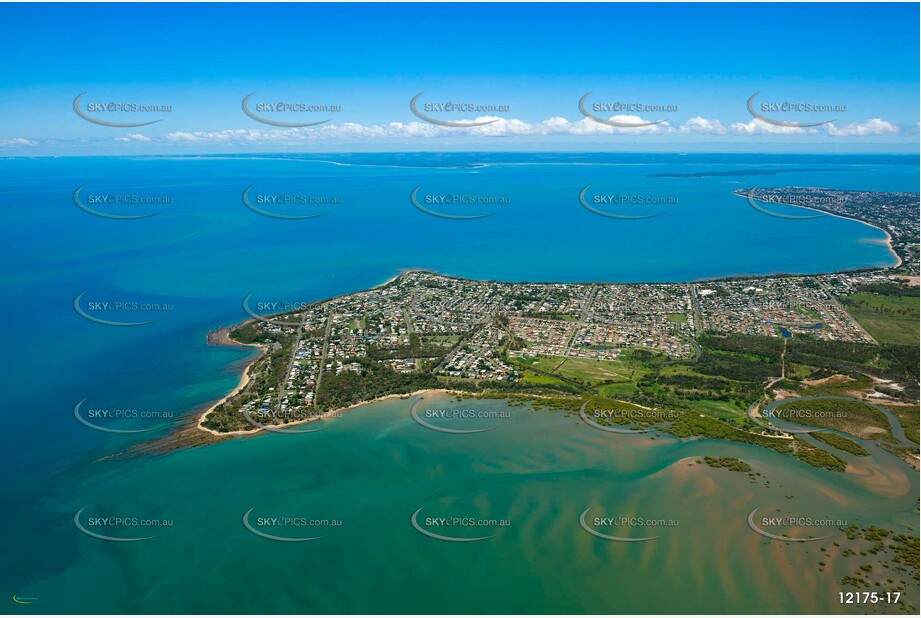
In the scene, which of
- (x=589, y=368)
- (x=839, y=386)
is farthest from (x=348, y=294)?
(x=839, y=386)

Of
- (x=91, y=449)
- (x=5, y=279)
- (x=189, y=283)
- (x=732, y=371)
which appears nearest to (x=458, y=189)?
(x=189, y=283)

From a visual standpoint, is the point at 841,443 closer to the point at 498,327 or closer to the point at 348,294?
the point at 498,327

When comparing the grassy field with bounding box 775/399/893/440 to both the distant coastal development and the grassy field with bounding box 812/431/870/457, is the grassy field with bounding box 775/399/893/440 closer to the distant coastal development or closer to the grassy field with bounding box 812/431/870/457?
the distant coastal development

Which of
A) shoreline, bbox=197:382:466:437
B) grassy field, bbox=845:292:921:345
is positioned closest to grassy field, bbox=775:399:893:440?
grassy field, bbox=845:292:921:345

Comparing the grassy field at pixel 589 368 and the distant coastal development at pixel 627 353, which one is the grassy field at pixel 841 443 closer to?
the distant coastal development at pixel 627 353

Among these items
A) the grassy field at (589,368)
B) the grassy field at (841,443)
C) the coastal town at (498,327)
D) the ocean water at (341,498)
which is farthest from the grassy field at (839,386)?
the grassy field at (589,368)

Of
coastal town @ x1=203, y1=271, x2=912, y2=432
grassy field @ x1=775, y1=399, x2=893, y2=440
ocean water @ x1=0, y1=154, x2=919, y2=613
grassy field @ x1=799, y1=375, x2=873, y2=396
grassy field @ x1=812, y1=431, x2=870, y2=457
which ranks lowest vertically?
ocean water @ x1=0, y1=154, x2=919, y2=613

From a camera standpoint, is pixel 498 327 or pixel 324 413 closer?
pixel 324 413
